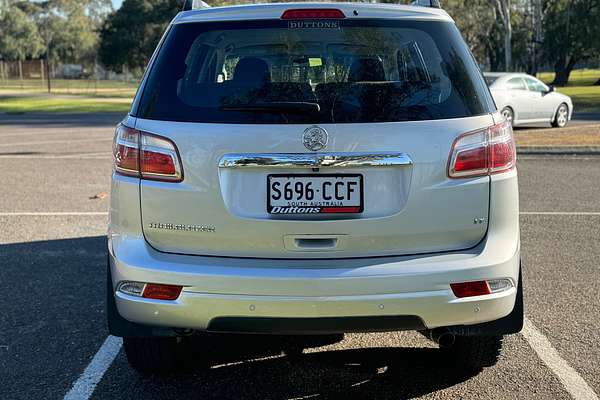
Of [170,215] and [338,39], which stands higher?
[338,39]

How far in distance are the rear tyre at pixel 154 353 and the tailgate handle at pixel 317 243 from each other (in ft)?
3.28

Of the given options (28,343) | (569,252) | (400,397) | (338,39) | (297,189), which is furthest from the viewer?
(569,252)

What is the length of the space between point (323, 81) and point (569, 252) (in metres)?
4.10

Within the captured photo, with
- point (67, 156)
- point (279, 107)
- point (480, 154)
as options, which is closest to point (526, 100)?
point (67, 156)

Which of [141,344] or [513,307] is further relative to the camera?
[141,344]

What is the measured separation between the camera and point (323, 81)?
3.30 metres

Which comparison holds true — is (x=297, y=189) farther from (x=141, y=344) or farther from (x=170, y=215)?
(x=141, y=344)

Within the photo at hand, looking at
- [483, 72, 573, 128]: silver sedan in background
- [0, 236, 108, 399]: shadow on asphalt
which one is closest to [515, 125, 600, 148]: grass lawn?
[483, 72, 573, 128]: silver sedan in background

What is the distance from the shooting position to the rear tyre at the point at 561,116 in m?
20.4

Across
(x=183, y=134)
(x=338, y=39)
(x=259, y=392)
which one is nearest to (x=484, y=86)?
(x=338, y=39)

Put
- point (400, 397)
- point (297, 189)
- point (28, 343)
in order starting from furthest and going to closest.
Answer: point (28, 343) → point (400, 397) → point (297, 189)

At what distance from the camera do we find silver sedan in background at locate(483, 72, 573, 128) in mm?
18625

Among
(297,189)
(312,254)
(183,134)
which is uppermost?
(183,134)

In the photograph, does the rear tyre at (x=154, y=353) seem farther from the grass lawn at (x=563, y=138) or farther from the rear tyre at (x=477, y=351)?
the grass lawn at (x=563, y=138)
